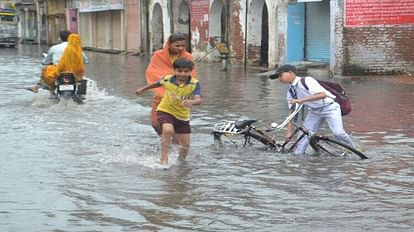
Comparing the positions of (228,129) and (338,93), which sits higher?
(338,93)

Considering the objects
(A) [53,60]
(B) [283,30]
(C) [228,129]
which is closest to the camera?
(C) [228,129]

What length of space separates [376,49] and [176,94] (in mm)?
13913

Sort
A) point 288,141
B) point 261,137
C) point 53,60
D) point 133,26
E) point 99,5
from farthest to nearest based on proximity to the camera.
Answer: point 99,5, point 133,26, point 53,60, point 261,137, point 288,141

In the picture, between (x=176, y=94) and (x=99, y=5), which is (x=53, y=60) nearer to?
(x=176, y=94)

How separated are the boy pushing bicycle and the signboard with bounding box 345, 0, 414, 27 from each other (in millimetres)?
12318

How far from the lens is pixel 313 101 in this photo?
875cm

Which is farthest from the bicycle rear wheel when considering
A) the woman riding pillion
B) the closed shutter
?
the closed shutter

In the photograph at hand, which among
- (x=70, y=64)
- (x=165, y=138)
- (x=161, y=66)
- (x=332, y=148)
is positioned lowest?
(x=332, y=148)

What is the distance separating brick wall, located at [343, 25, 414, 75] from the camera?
2094 centimetres

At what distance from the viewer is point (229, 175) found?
802 centimetres

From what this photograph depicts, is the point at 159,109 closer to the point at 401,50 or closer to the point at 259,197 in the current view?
the point at 259,197

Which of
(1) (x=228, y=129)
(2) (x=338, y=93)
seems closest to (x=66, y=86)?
(1) (x=228, y=129)

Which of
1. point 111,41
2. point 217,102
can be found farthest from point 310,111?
point 111,41

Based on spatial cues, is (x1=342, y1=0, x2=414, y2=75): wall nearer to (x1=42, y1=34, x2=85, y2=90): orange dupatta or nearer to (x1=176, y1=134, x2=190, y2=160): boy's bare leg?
(x1=42, y1=34, x2=85, y2=90): orange dupatta
